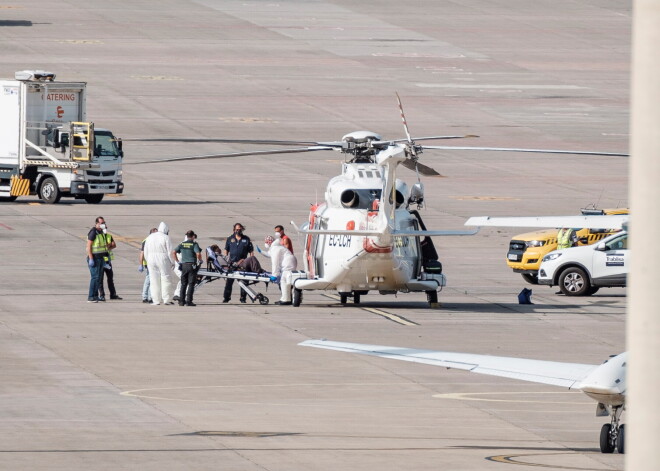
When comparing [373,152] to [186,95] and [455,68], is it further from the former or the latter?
[455,68]

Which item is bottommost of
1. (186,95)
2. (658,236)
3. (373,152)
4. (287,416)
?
(287,416)

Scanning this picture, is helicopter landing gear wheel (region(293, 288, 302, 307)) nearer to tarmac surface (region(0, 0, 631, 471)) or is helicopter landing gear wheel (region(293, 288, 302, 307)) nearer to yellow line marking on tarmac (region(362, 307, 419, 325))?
tarmac surface (region(0, 0, 631, 471))

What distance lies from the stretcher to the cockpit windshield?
18765 millimetres

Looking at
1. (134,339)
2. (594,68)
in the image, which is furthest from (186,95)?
(134,339)

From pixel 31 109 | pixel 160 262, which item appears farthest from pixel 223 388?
pixel 31 109

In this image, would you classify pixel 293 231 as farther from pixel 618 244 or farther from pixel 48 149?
pixel 618 244

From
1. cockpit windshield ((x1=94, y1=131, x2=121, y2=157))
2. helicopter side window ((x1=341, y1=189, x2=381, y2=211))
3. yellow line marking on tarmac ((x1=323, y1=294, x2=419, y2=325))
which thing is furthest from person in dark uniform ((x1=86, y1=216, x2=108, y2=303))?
cockpit windshield ((x1=94, y1=131, x2=121, y2=157))

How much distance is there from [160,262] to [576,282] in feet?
34.4

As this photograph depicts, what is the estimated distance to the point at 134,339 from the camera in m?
26.9

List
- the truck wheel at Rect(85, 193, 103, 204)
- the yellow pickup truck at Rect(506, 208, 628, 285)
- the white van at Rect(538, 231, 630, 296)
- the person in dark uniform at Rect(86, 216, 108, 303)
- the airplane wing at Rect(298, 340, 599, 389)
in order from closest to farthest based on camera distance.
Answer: the airplane wing at Rect(298, 340, 599, 389) < the person in dark uniform at Rect(86, 216, 108, 303) < the white van at Rect(538, 231, 630, 296) < the yellow pickup truck at Rect(506, 208, 628, 285) < the truck wheel at Rect(85, 193, 103, 204)

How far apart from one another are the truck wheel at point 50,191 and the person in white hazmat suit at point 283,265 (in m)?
20.0

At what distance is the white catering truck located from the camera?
50312mm

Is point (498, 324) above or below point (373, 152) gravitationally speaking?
below

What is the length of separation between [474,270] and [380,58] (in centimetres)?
5153
